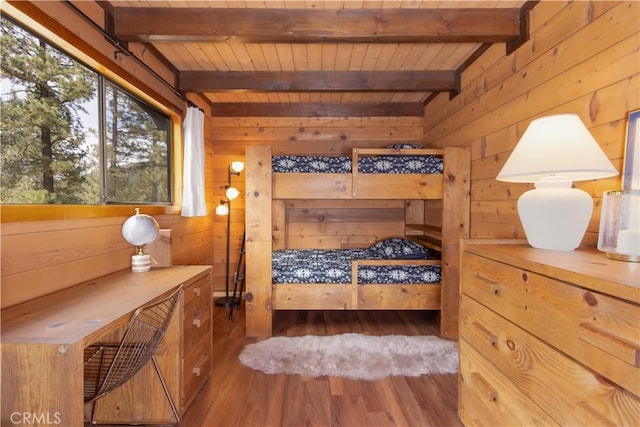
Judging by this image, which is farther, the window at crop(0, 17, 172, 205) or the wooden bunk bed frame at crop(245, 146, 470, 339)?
the wooden bunk bed frame at crop(245, 146, 470, 339)

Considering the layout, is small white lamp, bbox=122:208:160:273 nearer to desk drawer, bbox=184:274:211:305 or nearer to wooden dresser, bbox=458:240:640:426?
desk drawer, bbox=184:274:211:305

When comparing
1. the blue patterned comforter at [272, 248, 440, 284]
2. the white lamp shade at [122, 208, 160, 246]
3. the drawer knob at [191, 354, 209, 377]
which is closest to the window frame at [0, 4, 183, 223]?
the white lamp shade at [122, 208, 160, 246]

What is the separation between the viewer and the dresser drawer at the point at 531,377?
0.72 metres

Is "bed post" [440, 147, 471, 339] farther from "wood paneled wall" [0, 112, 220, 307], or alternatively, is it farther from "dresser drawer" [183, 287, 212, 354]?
"wood paneled wall" [0, 112, 220, 307]

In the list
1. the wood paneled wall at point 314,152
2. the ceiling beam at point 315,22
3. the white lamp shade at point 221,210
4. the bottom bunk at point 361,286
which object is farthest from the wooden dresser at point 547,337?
the white lamp shade at point 221,210

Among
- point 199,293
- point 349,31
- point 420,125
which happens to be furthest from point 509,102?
point 199,293

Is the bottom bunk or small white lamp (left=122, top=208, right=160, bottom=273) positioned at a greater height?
small white lamp (left=122, top=208, right=160, bottom=273)

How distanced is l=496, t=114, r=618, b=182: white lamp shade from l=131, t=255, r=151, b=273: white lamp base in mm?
2019

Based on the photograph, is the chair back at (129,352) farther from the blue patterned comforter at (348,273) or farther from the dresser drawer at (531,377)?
the dresser drawer at (531,377)

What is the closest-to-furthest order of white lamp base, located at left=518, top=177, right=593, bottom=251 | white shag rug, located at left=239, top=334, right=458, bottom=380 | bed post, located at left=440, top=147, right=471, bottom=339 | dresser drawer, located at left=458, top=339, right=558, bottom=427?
dresser drawer, located at left=458, top=339, right=558, bottom=427
white lamp base, located at left=518, top=177, right=593, bottom=251
white shag rug, located at left=239, top=334, right=458, bottom=380
bed post, located at left=440, top=147, right=471, bottom=339

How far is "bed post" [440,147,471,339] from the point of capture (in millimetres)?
2389

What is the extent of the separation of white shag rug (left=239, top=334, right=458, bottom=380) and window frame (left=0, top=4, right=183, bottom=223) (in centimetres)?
135

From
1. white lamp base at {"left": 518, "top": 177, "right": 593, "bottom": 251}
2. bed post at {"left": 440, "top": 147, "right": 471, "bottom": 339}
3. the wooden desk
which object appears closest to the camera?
the wooden desk

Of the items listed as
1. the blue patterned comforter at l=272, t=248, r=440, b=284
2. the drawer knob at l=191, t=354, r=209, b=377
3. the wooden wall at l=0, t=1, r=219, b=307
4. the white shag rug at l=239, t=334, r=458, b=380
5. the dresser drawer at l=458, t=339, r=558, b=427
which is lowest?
the white shag rug at l=239, t=334, r=458, b=380
